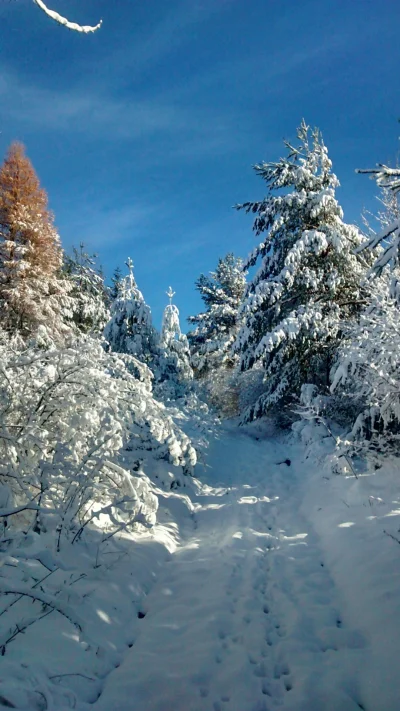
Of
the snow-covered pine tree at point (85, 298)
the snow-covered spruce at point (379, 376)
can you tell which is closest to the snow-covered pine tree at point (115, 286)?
the snow-covered pine tree at point (85, 298)

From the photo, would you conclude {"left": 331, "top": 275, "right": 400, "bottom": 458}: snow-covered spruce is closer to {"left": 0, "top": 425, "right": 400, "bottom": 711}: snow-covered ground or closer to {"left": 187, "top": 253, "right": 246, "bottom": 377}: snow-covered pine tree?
{"left": 0, "top": 425, "right": 400, "bottom": 711}: snow-covered ground

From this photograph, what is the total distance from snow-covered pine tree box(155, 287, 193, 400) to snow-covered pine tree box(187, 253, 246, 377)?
5218 mm

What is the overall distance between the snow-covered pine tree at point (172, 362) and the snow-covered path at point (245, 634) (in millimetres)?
8320

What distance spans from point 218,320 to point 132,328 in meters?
11.3

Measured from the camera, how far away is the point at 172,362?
54.0 ft

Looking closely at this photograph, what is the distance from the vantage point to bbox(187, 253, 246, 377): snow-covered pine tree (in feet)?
82.2

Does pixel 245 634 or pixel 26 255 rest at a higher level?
pixel 26 255

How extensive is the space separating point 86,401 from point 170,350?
37.7 ft

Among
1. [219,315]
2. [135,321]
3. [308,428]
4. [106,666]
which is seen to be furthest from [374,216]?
[106,666]

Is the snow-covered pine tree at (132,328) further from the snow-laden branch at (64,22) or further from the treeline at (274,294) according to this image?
the snow-laden branch at (64,22)

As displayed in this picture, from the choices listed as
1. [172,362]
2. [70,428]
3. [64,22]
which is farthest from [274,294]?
[64,22]

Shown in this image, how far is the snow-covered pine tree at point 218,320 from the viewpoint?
25047 mm

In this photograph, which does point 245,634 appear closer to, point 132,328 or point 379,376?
point 379,376

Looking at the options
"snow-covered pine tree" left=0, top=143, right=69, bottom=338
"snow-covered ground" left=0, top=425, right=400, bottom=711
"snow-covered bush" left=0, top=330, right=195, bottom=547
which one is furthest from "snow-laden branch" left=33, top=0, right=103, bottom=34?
"snow-covered pine tree" left=0, top=143, right=69, bottom=338
